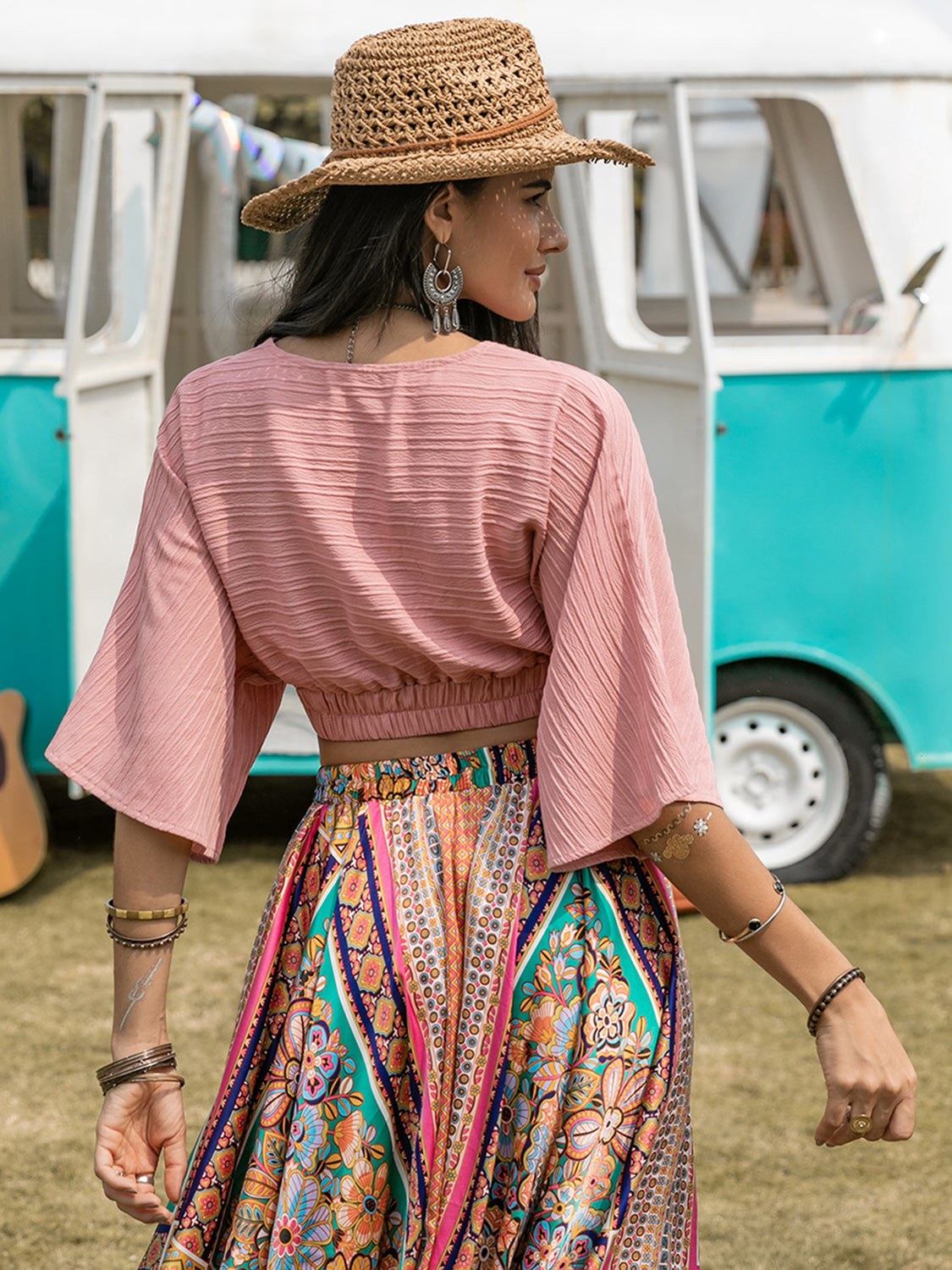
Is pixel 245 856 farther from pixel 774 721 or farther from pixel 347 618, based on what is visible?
pixel 347 618

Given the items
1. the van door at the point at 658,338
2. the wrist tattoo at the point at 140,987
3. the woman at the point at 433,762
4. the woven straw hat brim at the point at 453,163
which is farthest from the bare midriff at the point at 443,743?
the van door at the point at 658,338

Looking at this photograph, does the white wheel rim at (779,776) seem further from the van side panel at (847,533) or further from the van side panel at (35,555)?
the van side panel at (35,555)

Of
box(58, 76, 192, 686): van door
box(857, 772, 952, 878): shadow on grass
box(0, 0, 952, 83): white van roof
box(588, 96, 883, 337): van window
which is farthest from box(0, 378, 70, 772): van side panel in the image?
box(857, 772, 952, 878): shadow on grass

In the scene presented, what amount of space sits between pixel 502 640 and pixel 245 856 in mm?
3939

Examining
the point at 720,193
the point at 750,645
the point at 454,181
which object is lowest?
the point at 750,645

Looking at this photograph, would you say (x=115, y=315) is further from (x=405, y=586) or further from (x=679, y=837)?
(x=679, y=837)

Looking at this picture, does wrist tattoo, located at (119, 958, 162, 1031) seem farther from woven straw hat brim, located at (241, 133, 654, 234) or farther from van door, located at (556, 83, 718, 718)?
van door, located at (556, 83, 718, 718)

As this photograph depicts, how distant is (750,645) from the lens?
4801 millimetres

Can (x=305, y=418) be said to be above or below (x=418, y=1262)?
above

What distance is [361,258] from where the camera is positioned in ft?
4.62

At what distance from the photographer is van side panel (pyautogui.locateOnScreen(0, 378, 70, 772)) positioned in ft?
16.1

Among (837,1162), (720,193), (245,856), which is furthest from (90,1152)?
(720,193)

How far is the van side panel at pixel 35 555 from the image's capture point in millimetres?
4902

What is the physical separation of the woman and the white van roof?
3334mm
